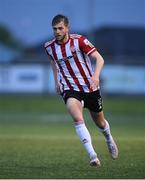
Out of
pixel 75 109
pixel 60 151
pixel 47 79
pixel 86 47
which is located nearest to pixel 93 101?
pixel 75 109

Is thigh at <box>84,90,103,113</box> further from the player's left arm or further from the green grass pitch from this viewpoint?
the green grass pitch

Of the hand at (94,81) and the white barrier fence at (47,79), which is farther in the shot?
the white barrier fence at (47,79)

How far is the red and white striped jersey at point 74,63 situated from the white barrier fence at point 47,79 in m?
20.3

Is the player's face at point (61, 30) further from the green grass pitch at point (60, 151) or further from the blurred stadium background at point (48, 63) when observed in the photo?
the blurred stadium background at point (48, 63)

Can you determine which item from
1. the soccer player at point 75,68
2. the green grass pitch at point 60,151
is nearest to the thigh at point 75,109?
the soccer player at point 75,68

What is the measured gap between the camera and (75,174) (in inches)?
397

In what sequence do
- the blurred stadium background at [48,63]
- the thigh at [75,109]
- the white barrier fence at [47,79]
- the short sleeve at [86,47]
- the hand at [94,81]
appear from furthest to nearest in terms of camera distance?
1. the white barrier fence at [47,79]
2. the blurred stadium background at [48,63]
3. the short sleeve at [86,47]
4. the thigh at [75,109]
5. the hand at [94,81]

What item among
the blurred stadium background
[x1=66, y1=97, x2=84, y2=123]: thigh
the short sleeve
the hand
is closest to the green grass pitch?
the blurred stadium background

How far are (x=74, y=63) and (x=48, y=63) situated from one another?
21843 millimetres

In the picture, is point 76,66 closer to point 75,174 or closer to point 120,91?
point 75,174

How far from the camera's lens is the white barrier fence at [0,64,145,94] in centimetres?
3200

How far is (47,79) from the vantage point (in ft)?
105

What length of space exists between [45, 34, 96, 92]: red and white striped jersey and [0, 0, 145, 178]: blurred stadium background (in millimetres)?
8939

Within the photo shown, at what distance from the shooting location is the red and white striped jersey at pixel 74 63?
37.0 feet
